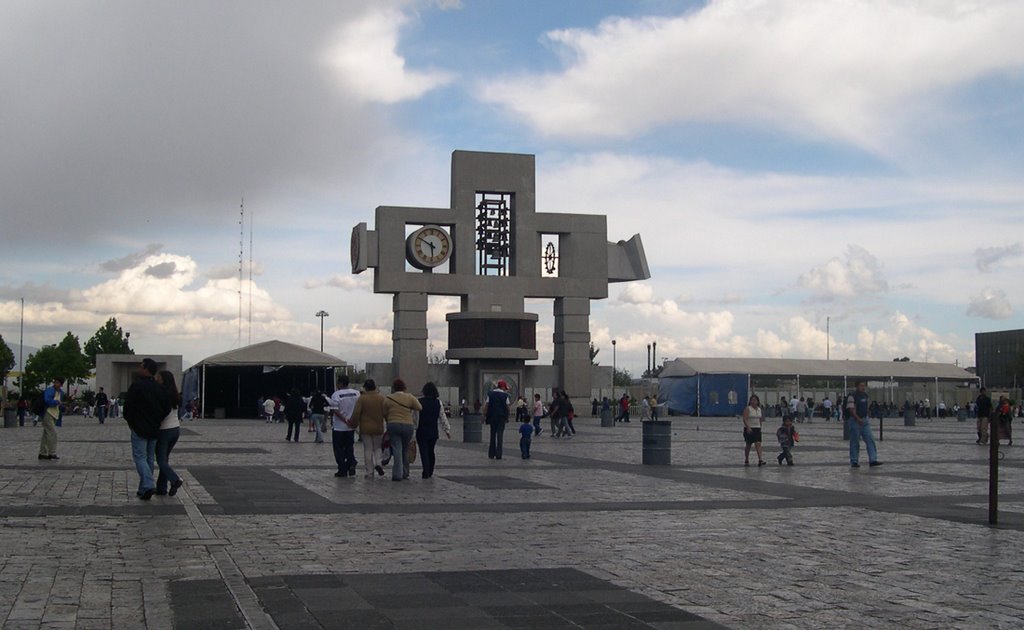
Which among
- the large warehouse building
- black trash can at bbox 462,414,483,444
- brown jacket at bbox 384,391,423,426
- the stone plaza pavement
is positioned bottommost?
the stone plaza pavement

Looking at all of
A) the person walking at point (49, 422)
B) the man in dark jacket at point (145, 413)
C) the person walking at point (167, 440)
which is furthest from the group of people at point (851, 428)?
the person walking at point (49, 422)

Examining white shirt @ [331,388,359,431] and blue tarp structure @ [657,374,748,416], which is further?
blue tarp structure @ [657,374,748,416]

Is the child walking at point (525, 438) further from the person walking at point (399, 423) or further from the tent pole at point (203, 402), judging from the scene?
the tent pole at point (203, 402)

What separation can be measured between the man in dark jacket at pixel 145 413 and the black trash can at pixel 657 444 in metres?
10.5

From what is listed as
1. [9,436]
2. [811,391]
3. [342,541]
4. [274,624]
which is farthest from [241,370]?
[274,624]

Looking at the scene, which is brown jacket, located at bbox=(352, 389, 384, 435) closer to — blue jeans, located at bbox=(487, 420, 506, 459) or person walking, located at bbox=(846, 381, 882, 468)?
blue jeans, located at bbox=(487, 420, 506, 459)

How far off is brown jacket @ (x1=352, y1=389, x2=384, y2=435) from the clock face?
42.2 metres

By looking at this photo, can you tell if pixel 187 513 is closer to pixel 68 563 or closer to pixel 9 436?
pixel 68 563

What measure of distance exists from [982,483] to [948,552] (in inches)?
350

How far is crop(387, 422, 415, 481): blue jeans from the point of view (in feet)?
57.3

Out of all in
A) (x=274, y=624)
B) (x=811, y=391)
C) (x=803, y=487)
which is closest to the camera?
(x=274, y=624)

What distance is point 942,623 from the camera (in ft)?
22.7

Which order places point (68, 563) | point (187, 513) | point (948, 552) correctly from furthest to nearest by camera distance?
point (187, 513)
point (948, 552)
point (68, 563)

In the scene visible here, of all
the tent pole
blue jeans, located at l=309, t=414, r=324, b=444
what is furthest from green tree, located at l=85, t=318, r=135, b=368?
blue jeans, located at l=309, t=414, r=324, b=444
